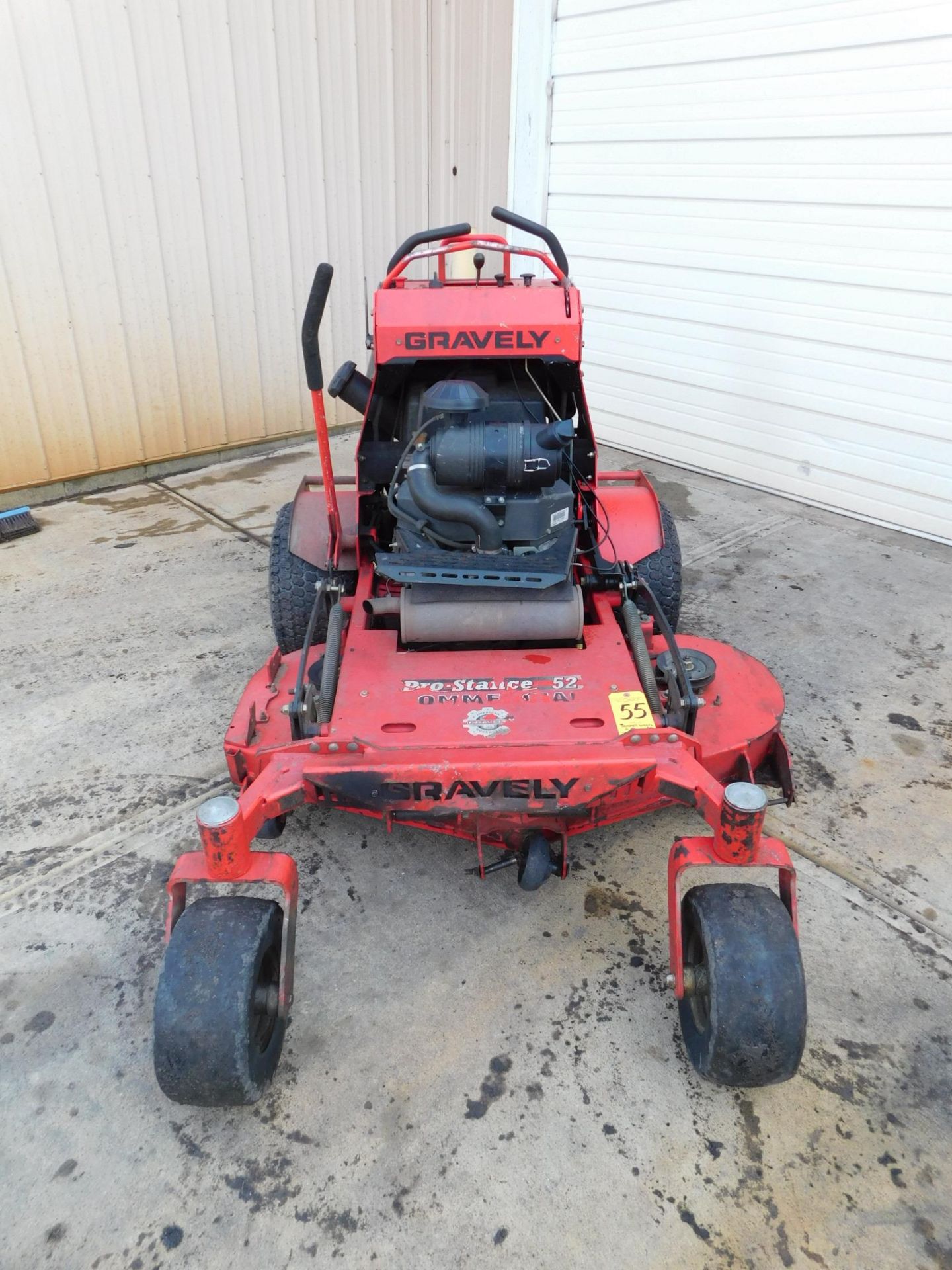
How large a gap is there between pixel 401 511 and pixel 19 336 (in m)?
3.90

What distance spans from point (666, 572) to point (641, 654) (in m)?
0.87

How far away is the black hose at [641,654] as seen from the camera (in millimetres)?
2482

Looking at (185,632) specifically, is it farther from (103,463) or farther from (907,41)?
(907,41)

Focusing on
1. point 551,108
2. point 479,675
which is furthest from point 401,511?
point 551,108

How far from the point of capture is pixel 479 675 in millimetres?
2518

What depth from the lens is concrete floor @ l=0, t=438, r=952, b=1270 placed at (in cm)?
176

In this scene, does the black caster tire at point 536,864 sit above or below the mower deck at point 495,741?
below

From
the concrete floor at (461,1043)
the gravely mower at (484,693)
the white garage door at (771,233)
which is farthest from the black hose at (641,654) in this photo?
the white garage door at (771,233)

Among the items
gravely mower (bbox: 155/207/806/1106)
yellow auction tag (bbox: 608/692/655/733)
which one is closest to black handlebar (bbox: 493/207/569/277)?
gravely mower (bbox: 155/207/806/1106)

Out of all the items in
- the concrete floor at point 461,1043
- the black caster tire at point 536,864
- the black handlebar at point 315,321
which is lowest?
the concrete floor at point 461,1043

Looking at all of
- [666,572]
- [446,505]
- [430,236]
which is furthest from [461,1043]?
[430,236]

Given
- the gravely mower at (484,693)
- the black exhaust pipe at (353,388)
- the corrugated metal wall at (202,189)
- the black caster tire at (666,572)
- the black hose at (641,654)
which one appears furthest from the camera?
the corrugated metal wall at (202,189)

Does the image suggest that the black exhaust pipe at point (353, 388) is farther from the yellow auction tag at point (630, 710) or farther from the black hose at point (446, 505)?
the yellow auction tag at point (630, 710)

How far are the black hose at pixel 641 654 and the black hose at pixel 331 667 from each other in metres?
0.92
